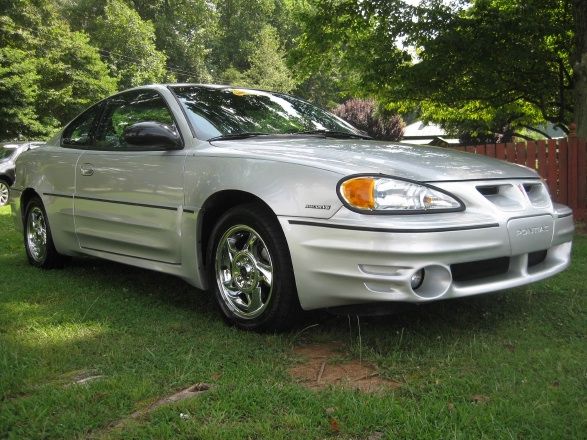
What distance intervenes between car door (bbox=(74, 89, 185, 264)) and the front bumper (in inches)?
39.8

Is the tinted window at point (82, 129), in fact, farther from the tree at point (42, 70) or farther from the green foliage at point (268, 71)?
the green foliage at point (268, 71)

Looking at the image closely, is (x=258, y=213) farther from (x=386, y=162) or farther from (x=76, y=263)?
(x=76, y=263)

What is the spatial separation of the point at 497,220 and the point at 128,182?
2401mm

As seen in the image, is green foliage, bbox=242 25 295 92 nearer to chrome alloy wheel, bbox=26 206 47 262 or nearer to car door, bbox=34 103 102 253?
chrome alloy wheel, bbox=26 206 47 262

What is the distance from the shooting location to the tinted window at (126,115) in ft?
13.6

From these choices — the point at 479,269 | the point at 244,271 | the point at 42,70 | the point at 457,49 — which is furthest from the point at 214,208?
the point at 42,70

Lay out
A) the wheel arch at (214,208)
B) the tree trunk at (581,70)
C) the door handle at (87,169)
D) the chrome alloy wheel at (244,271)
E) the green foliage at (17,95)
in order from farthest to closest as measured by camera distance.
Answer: the green foliage at (17,95), the tree trunk at (581,70), the door handle at (87,169), the wheel arch at (214,208), the chrome alloy wheel at (244,271)

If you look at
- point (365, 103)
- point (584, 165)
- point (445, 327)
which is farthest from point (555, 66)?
point (365, 103)

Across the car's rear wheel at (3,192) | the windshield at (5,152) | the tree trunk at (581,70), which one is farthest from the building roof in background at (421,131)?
the tree trunk at (581,70)

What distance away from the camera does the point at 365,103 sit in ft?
129

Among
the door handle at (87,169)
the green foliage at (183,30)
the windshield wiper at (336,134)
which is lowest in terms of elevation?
the door handle at (87,169)

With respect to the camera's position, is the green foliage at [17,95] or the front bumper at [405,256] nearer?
the front bumper at [405,256]

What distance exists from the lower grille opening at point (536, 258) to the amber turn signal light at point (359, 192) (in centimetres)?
109

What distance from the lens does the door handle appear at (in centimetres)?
441
